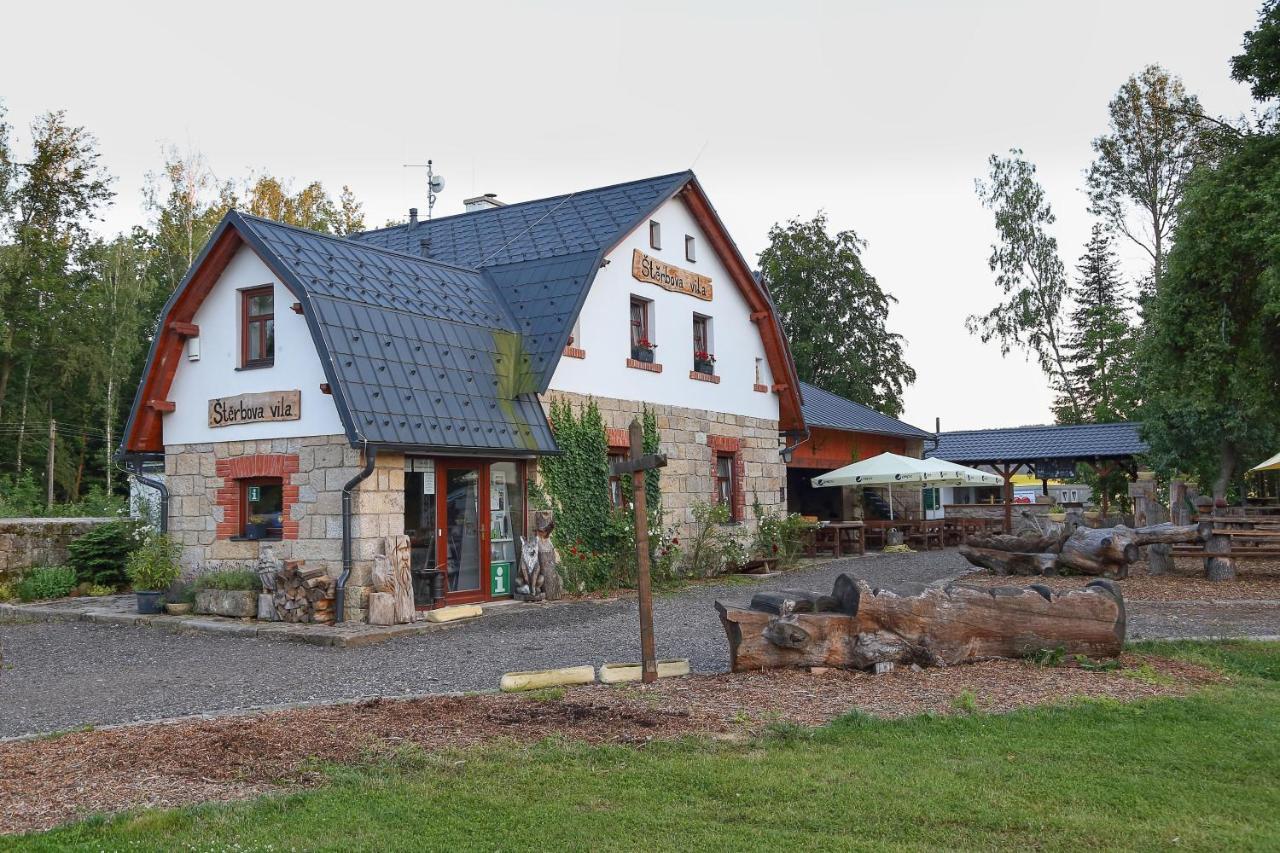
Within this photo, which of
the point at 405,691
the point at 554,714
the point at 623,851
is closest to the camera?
the point at 623,851

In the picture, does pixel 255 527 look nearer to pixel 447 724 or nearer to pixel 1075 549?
pixel 447 724

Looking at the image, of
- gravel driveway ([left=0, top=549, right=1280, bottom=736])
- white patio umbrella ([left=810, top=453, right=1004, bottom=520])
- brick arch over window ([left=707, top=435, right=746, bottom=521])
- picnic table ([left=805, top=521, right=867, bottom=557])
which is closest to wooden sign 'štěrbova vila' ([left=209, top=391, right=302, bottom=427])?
gravel driveway ([left=0, top=549, right=1280, bottom=736])

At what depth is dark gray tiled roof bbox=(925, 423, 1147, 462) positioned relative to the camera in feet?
106

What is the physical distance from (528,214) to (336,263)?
18.9 ft

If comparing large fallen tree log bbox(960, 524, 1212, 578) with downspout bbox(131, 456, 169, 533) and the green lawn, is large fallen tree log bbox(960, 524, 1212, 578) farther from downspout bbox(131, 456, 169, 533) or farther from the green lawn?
downspout bbox(131, 456, 169, 533)

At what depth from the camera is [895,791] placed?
500 centimetres

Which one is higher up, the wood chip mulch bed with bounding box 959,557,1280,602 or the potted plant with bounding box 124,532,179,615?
the potted plant with bounding box 124,532,179,615

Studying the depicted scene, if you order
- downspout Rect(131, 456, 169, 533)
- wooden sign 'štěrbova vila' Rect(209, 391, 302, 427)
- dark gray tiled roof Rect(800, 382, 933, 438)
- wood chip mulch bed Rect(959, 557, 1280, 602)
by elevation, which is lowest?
wood chip mulch bed Rect(959, 557, 1280, 602)

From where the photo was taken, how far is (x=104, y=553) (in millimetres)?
16250

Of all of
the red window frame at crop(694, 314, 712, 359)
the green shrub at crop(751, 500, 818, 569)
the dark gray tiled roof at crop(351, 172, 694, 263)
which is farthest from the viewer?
the green shrub at crop(751, 500, 818, 569)

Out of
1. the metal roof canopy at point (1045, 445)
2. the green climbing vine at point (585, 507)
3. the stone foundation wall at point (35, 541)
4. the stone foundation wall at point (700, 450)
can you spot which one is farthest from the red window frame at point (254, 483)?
the metal roof canopy at point (1045, 445)

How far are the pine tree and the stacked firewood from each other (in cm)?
2308

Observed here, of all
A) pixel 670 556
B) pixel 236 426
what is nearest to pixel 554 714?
pixel 236 426

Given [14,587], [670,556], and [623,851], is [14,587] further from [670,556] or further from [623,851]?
[623,851]
